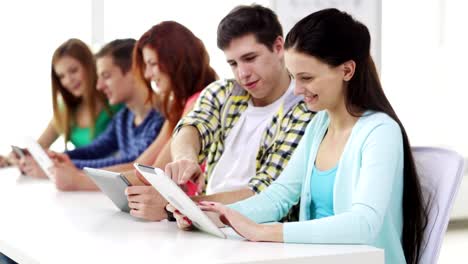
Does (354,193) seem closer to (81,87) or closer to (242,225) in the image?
(242,225)

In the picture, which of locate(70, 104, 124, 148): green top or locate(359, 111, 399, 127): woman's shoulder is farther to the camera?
locate(70, 104, 124, 148): green top

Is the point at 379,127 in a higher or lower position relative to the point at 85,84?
higher

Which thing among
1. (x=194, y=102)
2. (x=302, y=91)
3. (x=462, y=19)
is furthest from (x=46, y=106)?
(x=302, y=91)

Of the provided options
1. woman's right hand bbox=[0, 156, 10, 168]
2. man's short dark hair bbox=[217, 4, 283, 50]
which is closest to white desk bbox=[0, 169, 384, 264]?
man's short dark hair bbox=[217, 4, 283, 50]

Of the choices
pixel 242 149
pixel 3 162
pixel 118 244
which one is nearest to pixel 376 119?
pixel 118 244

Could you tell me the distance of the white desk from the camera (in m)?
1.85

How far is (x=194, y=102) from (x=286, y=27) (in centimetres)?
150

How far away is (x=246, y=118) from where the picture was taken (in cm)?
302

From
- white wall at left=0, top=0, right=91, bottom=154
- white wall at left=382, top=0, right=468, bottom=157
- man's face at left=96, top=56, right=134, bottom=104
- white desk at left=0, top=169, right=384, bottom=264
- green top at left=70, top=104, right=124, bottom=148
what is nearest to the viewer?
white desk at left=0, top=169, right=384, bottom=264

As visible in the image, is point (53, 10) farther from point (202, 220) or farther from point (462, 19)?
point (202, 220)

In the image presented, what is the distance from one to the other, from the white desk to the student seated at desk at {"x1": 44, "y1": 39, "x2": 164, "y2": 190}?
115 centimetres

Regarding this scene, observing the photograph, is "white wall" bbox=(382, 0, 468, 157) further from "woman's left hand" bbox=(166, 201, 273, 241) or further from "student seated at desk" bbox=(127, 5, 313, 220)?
"woman's left hand" bbox=(166, 201, 273, 241)

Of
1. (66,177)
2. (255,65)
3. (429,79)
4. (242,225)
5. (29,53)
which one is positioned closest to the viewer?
(242,225)

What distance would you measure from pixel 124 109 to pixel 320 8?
4.25ft
